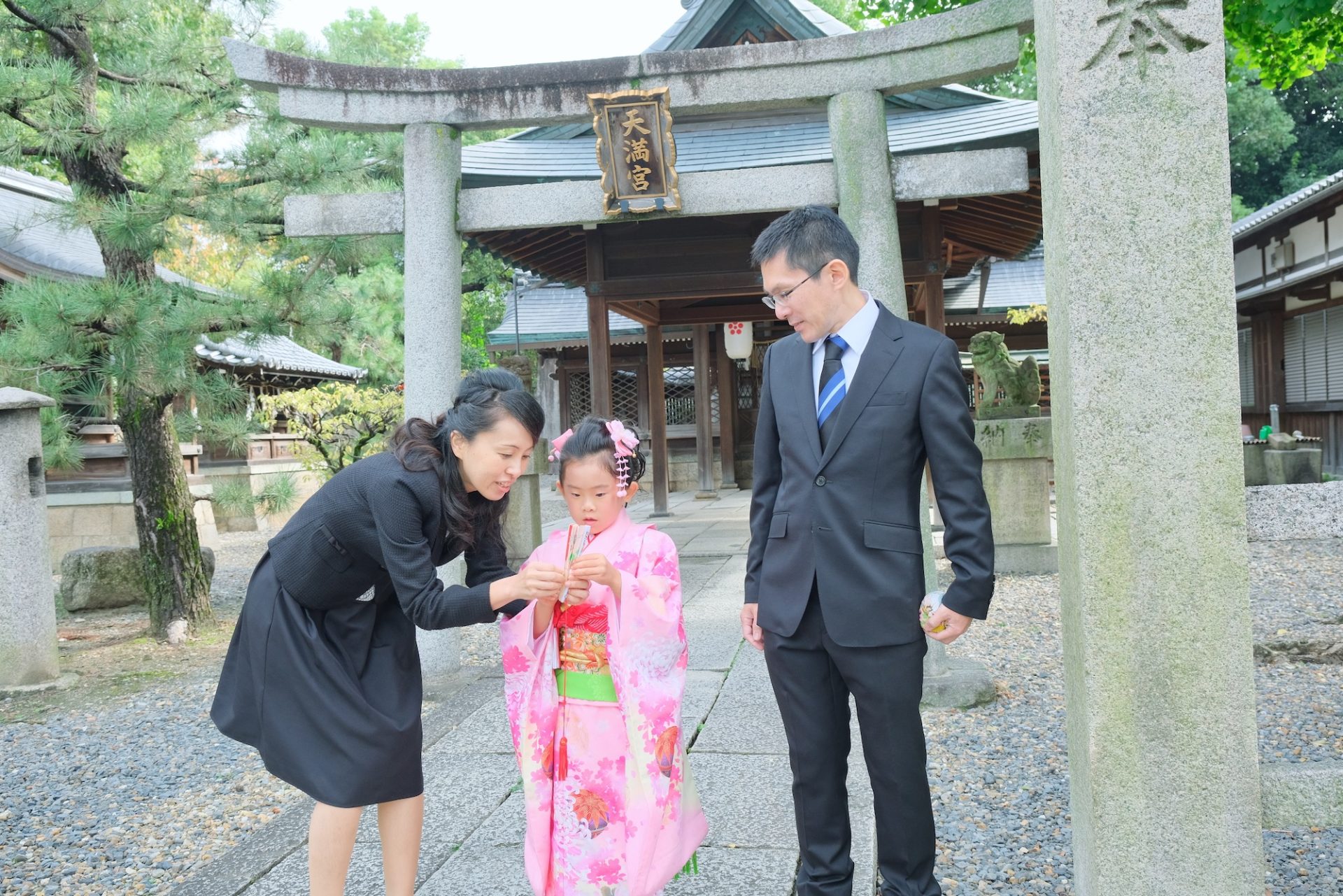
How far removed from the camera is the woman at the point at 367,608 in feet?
7.23

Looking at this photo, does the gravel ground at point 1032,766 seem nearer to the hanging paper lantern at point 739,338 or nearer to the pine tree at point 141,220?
the pine tree at point 141,220

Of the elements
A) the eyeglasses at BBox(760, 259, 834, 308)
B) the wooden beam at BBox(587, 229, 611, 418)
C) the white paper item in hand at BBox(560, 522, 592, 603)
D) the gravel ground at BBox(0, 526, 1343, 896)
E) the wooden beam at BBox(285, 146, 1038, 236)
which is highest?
the wooden beam at BBox(285, 146, 1038, 236)

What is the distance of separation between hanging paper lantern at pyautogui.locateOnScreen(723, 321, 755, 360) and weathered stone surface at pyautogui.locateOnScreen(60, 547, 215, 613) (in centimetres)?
708

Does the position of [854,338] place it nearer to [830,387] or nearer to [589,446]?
[830,387]

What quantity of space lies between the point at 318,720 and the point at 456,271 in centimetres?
355

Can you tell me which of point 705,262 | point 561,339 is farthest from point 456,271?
point 561,339

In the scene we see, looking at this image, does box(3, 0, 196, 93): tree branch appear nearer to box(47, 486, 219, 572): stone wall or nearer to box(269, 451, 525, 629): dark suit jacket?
box(269, 451, 525, 629): dark suit jacket

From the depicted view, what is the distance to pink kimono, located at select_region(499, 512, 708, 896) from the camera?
2445mm

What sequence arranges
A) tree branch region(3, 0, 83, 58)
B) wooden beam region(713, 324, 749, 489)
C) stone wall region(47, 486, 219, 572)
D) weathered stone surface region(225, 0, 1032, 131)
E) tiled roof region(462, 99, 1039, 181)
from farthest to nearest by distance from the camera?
wooden beam region(713, 324, 749, 489)
stone wall region(47, 486, 219, 572)
tiled roof region(462, 99, 1039, 181)
tree branch region(3, 0, 83, 58)
weathered stone surface region(225, 0, 1032, 131)

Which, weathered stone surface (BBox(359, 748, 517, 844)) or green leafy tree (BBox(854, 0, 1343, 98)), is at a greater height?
green leafy tree (BBox(854, 0, 1343, 98))

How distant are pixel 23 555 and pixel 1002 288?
14.6 meters

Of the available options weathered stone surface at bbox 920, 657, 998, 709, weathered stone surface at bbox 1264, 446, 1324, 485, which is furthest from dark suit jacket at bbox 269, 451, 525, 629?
weathered stone surface at bbox 1264, 446, 1324, 485

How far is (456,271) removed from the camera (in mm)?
5398

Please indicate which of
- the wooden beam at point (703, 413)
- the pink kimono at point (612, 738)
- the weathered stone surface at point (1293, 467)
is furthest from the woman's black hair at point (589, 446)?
the wooden beam at point (703, 413)
